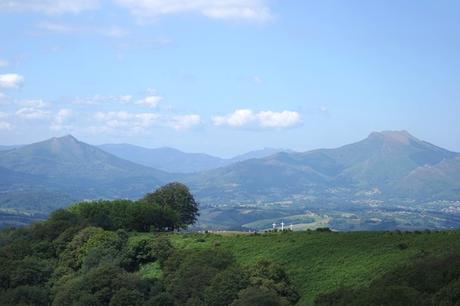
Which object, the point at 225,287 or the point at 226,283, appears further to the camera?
the point at 226,283

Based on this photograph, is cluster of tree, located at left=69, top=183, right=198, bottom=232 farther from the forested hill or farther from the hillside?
the hillside

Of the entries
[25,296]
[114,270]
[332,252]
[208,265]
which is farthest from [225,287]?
[25,296]

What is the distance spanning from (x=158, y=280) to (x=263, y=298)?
18095mm

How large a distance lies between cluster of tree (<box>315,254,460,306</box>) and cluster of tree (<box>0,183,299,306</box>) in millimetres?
7517

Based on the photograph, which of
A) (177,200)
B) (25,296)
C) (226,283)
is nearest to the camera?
(226,283)

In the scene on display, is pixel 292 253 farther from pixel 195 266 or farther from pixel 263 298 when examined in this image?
pixel 263 298

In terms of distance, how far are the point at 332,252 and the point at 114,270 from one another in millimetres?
20894

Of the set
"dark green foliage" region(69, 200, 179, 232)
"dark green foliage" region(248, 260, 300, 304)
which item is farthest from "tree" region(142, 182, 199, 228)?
"dark green foliage" region(248, 260, 300, 304)

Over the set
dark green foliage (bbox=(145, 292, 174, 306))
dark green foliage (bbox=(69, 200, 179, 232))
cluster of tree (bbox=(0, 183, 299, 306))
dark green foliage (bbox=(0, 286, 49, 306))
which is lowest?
dark green foliage (bbox=(0, 286, 49, 306))

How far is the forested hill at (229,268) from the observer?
38.2 metres

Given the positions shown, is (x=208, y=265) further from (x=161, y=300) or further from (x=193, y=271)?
(x=161, y=300)

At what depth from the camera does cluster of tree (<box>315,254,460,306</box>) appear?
31.7 m

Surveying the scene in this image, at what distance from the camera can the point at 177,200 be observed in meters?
105

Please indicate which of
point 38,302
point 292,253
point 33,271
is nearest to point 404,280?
point 292,253
